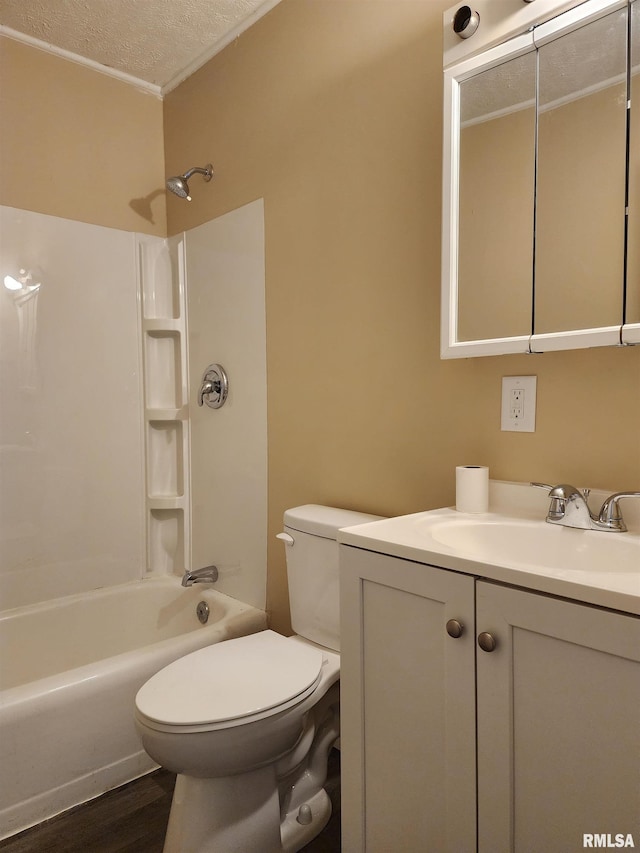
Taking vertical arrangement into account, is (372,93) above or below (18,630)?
above

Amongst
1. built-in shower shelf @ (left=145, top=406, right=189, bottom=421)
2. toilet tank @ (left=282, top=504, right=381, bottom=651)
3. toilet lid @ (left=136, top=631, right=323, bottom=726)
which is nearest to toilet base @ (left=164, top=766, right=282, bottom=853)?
toilet lid @ (left=136, top=631, right=323, bottom=726)

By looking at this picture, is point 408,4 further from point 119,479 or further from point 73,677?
point 73,677

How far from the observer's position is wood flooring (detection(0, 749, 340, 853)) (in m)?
1.52

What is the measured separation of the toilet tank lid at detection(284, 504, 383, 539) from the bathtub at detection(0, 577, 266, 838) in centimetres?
56

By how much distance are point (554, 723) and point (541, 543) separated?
42 cm

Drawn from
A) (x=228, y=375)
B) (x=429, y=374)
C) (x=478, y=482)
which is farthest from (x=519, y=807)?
(x=228, y=375)

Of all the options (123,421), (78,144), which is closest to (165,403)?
(123,421)

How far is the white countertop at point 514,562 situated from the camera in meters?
0.79

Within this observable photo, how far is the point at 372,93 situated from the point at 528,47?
0.54m

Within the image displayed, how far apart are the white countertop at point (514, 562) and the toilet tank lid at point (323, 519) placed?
304mm

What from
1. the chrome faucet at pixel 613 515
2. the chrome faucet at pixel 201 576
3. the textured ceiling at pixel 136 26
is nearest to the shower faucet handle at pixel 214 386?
the chrome faucet at pixel 201 576

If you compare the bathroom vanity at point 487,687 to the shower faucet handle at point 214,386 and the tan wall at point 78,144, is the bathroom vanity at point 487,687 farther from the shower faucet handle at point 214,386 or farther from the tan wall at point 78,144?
the tan wall at point 78,144

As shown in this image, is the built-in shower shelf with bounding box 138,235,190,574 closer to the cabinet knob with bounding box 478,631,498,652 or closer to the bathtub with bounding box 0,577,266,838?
the bathtub with bounding box 0,577,266,838

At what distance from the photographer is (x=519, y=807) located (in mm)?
883
